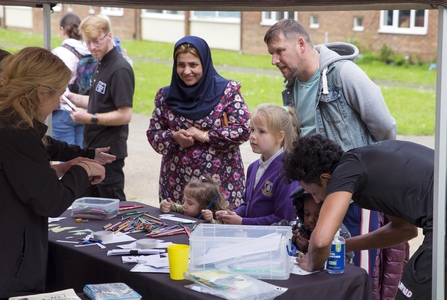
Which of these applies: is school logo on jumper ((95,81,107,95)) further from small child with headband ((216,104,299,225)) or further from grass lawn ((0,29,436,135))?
grass lawn ((0,29,436,135))

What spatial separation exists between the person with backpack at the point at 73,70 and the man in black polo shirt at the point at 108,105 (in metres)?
0.90

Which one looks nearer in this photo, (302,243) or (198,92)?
(302,243)

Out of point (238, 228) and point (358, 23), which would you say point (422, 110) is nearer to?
point (358, 23)

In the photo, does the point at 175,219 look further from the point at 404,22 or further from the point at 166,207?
the point at 404,22

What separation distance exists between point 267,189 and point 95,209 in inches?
36.8

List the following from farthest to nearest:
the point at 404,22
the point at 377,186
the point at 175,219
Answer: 1. the point at 404,22
2. the point at 175,219
3. the point at 377,186

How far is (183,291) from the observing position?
7.77 feet

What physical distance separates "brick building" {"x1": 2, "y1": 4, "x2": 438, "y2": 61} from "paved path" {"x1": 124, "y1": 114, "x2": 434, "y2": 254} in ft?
26.0

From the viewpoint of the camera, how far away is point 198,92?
388cm

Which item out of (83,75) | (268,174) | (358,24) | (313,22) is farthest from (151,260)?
(313,22)

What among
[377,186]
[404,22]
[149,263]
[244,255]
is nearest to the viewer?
[377,186]

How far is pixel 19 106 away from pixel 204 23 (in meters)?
17.6

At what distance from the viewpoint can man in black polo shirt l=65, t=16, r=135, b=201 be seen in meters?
4.68

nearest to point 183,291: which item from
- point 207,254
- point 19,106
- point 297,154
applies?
point 207,254
